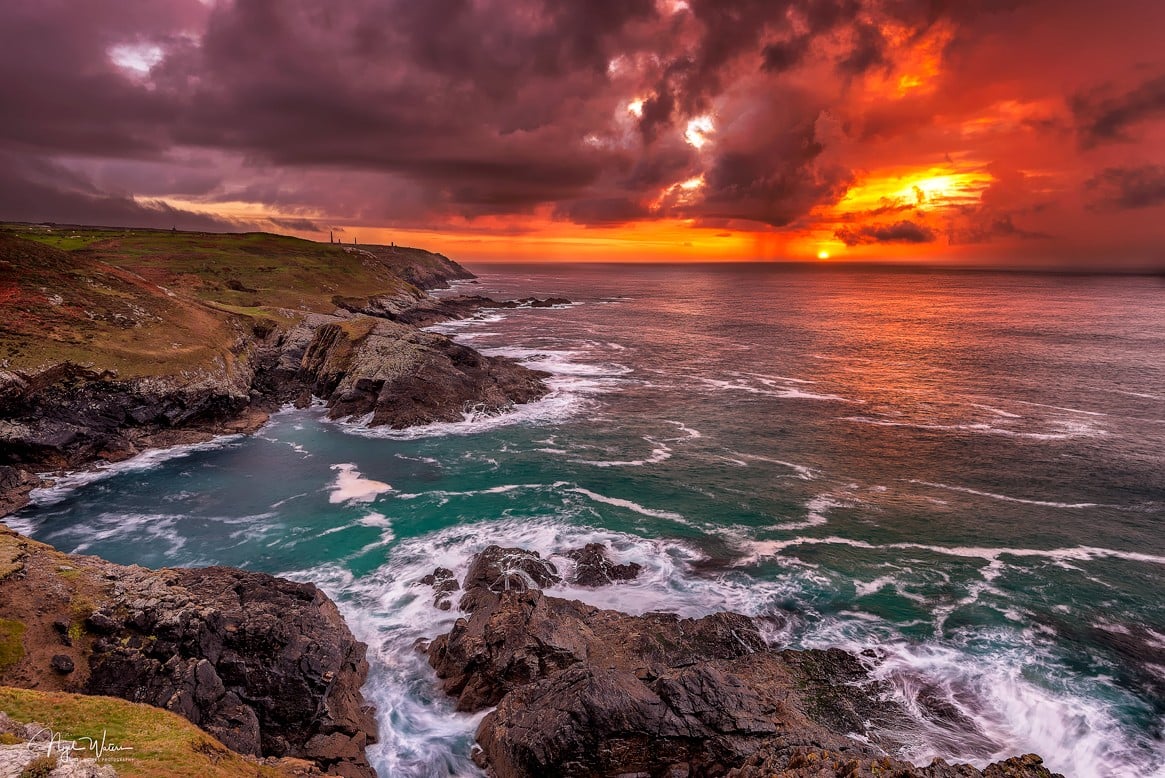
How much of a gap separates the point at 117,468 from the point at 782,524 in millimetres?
50460

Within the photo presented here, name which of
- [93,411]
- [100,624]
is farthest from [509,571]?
[93,411]

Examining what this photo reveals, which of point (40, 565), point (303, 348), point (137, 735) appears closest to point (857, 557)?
point (137, 735)

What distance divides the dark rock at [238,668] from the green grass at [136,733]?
10.6 ft

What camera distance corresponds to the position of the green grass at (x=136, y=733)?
39.0 feet

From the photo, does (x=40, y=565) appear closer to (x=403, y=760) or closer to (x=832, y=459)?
(x=403, y=760)

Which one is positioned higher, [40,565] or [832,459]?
[40,565]

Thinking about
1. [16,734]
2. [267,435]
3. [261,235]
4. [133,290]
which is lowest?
[267,435]

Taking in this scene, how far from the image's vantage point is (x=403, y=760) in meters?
19.2

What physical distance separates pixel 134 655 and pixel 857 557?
1332 inches

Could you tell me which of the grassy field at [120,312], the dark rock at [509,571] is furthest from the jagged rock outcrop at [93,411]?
the dark rock at [509,571]

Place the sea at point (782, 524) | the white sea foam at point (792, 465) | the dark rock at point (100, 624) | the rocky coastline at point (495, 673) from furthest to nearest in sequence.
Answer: the white sea foam at point (792, 465) → the sea at point (782, 524) → the dark rock at point (100, 624) → the rocky coastline at point (495, 673)

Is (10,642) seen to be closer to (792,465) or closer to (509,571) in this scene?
(509,571)

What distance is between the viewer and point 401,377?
5900cm
